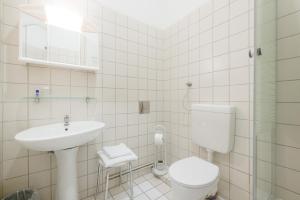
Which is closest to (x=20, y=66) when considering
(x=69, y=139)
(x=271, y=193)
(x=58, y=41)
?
(x=58, y=41)

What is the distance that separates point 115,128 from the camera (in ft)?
5.47

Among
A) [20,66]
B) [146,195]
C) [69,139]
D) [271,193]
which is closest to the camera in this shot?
[69,139]

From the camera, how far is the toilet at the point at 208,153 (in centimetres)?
100

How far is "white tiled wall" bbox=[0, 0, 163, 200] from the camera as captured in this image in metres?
1.12

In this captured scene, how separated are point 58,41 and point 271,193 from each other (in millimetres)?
2164

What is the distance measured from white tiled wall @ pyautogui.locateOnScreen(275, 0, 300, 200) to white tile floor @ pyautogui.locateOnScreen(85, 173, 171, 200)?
99 centimetres

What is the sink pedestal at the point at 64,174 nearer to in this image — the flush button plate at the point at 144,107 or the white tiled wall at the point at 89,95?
the white tiled wall at the point at 89,95

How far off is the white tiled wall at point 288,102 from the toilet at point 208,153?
0.33 m

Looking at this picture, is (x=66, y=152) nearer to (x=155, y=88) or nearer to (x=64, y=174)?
(x=64, y=174)

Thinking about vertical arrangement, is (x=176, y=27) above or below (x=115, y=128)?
above

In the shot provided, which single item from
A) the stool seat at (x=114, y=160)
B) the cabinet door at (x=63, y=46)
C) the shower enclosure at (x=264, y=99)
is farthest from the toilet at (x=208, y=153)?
the cabinet door at (x=63, y=46)

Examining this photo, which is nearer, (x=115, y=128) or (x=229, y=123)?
(x=229, y=123)

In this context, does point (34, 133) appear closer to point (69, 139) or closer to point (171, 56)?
point (69, 139)

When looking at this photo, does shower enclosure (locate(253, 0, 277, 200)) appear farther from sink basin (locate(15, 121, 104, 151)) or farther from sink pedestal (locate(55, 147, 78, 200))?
sink pedestal (locate(55, 147, 78, 200))
